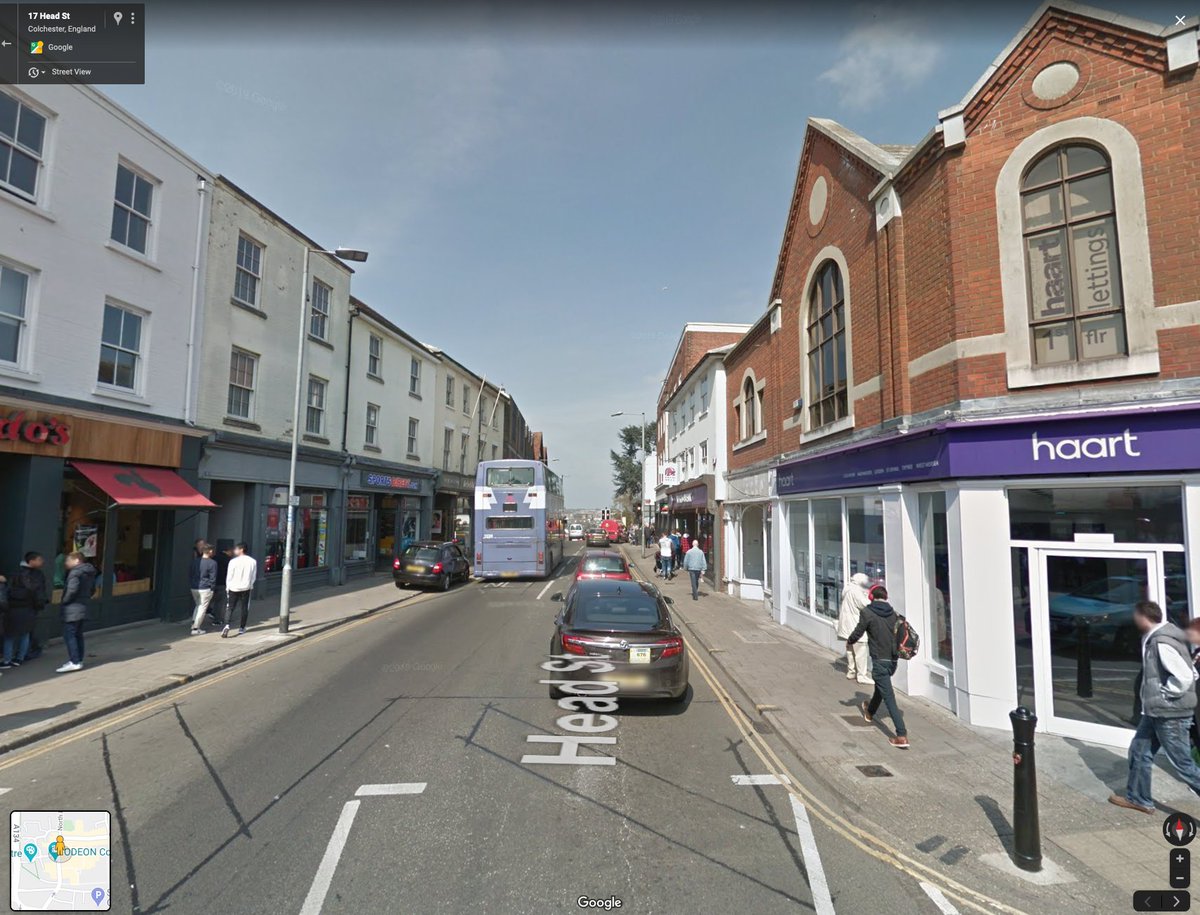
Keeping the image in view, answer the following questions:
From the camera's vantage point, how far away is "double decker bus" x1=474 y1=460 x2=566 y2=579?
21.3 meters

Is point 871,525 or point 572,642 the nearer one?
point 572,642

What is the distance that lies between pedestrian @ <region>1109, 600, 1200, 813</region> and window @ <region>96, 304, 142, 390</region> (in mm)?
16406

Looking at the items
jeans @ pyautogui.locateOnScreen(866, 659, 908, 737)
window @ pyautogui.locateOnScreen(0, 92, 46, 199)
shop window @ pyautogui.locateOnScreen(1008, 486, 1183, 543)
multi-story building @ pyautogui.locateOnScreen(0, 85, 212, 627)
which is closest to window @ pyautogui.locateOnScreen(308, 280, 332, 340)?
multi-story building @ pyautogui.locateOnScreen(0, 85, 212, 627)

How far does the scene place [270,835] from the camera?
13.9ft

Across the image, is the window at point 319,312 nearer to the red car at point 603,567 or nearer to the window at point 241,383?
the window at point 241,383

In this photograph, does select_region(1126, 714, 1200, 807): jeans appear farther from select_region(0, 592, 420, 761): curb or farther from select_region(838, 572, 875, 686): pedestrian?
select_region(0, 592, 420, 761): curb

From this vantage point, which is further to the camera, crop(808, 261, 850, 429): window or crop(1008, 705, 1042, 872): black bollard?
crop(808, 261, 850, 429): window

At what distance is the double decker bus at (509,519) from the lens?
69.9 feet

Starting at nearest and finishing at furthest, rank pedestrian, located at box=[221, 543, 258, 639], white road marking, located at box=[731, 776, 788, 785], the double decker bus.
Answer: white road marking, located at box=[731, 776, 788, 785], pedestrian, located at box=[221, 543, 258, 639], the double decker bus

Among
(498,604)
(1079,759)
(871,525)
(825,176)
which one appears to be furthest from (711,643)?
(825,176)

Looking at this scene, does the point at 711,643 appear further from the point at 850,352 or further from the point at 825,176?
the point at 825,176

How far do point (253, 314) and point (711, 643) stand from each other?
14.8 m

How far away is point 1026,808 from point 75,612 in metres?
12.0

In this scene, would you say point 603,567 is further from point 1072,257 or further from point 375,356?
point 375,356
